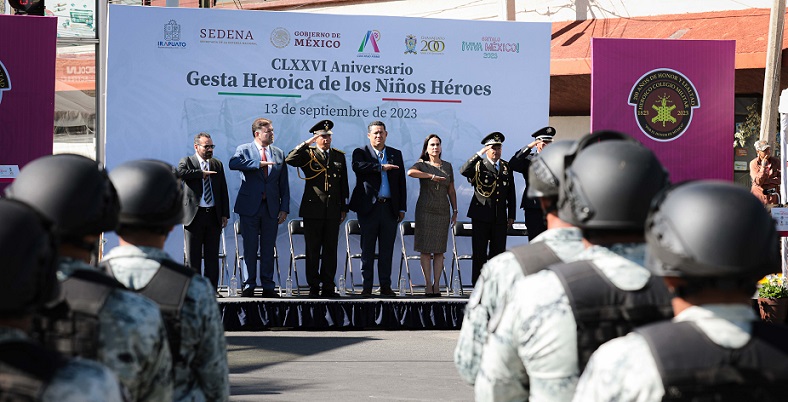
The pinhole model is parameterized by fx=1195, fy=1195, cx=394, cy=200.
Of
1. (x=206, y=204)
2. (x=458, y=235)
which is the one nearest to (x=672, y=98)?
(x=458, y=235)

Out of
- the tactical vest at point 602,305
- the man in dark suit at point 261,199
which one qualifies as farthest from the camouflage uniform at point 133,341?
the man in dark suit at point 261,199

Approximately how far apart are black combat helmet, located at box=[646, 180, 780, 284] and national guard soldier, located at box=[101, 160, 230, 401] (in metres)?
1.40

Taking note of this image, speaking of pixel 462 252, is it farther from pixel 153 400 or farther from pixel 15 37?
pixel 153 400

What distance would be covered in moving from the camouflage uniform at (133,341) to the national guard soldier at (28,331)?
64 cm

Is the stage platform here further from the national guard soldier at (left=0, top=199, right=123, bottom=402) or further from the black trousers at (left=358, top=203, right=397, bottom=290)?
the national guard soldier at (left=0, top=199, right=123, bottom=402)

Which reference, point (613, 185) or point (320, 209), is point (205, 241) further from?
point (613, 185)

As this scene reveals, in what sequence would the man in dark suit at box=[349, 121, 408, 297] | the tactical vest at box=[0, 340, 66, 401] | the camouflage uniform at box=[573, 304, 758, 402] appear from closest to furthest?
1. the tactical vest at box=[0, 340, 66, 401]
2. the camouflage uniform at box=[573, 304, 758, 402]
3. the man in dark suit at box=[349, 121, 408, 297]

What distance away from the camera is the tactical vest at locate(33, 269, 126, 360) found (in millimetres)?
2793

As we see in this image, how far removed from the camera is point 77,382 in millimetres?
2084

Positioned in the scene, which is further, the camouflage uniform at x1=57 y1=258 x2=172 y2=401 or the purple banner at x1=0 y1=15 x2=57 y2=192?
the purple banner at x1=0 y1=15 x2=57 y2=192

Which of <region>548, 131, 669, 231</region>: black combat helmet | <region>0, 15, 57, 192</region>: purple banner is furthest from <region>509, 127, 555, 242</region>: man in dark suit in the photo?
<region>548, 131, 669, 231</region>: black combat helmet

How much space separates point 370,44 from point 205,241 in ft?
10.8

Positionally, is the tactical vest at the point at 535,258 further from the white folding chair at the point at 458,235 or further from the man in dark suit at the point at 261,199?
the white folding chair at the point at 458,235

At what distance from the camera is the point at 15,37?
1212 cm
